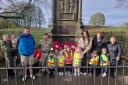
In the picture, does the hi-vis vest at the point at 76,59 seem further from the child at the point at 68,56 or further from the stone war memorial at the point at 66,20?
the stone war memorial at the point at 66,20

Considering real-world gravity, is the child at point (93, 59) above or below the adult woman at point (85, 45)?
below

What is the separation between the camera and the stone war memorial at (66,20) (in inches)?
537

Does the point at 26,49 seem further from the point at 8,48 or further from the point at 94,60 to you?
the point at 94,60

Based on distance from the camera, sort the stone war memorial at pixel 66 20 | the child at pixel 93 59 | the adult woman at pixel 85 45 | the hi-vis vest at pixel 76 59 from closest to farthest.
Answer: the child at pixel 93 59, the hi-vis vest at pixel 76 59, the adult woman at pixel 85 45, the stone war memorial at pixel 66 20

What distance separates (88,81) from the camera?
9.77 metres

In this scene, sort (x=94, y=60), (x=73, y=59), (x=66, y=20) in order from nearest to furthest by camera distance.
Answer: (x=94, y=60) < (x=73, y=59) < (x=66, y=20)

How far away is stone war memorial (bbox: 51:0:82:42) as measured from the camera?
13641 millimetres

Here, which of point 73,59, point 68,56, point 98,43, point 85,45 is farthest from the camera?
point 85,45

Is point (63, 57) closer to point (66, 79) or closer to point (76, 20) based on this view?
point (66, 79)

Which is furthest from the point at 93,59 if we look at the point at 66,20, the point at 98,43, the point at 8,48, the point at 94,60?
the point at 66,20

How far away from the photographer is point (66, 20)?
539 inches

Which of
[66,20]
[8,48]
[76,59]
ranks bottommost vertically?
[76,59]

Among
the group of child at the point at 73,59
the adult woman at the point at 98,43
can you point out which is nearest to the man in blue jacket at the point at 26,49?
the group of child at the point at 73,59

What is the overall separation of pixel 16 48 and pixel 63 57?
Result: 4.81 feet
